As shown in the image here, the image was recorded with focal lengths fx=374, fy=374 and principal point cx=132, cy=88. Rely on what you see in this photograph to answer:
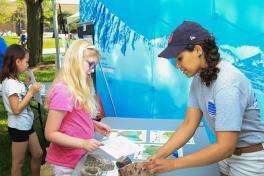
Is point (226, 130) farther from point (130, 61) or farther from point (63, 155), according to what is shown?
point (130, 61)

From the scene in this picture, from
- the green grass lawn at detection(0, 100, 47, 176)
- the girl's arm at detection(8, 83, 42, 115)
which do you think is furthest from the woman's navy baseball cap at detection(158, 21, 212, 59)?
the green grass lawn at detection(0, 100, 47, 176)

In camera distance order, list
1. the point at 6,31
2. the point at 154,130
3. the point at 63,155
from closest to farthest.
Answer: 1. the point at 63,155
2. the point at 154,130
3. the point at 6,31

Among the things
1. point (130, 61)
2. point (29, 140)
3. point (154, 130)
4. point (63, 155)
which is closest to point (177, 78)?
point (130, 61)

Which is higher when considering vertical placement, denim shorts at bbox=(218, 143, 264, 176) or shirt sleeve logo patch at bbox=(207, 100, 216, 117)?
shirt sleeve logo patch at bbox=(207, 100, 216, 117)

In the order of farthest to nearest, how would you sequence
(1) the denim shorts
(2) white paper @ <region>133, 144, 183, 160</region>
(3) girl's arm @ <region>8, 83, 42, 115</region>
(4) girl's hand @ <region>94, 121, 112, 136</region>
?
(3) girl's arm @ <region>8, 83, 42, 115</region> < (4) girl's hand @ <region>94, 121, 112, 136</region> < (2) white paper @ <region>133, 144, 183, 160</region> < (1) the denim shorts

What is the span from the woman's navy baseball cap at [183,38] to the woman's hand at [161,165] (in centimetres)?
44

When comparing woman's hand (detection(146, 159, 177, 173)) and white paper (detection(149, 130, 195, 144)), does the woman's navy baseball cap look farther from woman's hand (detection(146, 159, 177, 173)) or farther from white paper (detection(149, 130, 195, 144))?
white paper (detection(149, 130, 195, 144))

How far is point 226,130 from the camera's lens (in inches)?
59.4

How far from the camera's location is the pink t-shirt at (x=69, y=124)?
6.43 ft

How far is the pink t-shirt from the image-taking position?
77.2 inches

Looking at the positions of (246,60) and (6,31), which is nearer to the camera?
(246,60)

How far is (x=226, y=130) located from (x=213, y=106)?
134 mm

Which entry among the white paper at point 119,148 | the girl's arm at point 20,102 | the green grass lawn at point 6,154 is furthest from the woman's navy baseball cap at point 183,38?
the green grass lawn at point 6,154

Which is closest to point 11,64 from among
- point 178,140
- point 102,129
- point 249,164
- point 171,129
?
point 102,129
